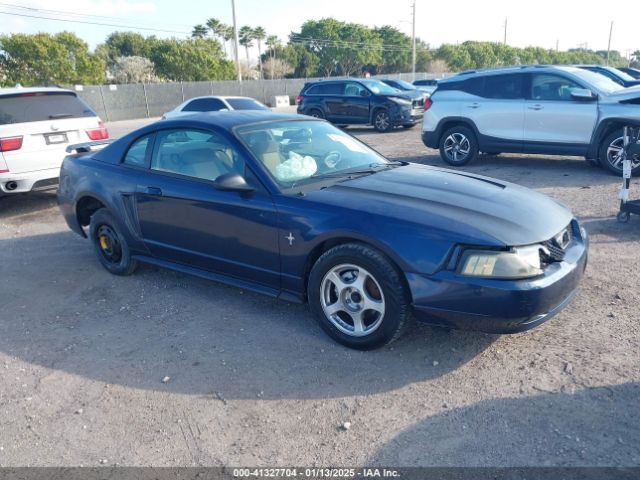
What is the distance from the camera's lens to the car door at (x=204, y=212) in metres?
4.00

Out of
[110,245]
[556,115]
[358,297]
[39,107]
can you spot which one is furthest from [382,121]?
[358,297]

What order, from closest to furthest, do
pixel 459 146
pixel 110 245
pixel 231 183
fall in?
pixel 231 183 → pixel 110 245 → pixel 459 146

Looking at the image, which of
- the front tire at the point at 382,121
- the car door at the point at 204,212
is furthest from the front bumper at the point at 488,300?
the front tire at the point at 382,121

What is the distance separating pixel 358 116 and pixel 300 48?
194 ft

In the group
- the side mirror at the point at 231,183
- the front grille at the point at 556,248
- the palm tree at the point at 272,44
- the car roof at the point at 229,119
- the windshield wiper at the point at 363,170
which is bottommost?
the front grille at the point at 556,248

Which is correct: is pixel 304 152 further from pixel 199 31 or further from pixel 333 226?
pixel 199 31

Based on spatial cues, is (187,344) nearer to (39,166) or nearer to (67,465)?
(67,465)

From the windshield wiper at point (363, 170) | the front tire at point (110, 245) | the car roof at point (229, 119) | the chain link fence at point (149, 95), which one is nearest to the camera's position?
the windshield wiper at point (363, 170)

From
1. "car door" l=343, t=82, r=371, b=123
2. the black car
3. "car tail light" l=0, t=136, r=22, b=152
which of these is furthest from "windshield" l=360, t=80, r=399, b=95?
"car tail light" l=0, t=136, r=22, b=152

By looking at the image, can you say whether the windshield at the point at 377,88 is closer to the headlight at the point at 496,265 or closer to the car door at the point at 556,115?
the car door at the point at 556,115

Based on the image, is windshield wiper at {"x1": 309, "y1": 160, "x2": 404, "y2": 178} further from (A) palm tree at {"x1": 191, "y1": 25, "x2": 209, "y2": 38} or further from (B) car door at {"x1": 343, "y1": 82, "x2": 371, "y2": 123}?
(A) palm tree at {"x1": 191, "y1": 25, "x2": 209, "y2": 38}

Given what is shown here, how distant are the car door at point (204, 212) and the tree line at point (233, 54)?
4128 cm

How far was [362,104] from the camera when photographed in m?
16.7

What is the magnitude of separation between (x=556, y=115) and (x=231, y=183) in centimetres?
712
